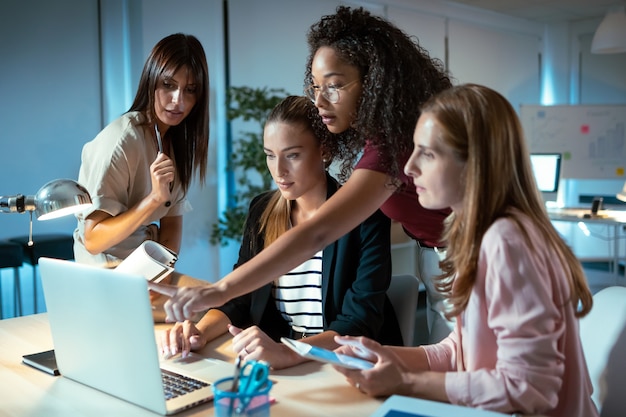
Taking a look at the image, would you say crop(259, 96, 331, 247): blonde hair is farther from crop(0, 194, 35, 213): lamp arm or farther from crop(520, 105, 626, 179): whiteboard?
crop(520, 105, 626, 179): whiteboard

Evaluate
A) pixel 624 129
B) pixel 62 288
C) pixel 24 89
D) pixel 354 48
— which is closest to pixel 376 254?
pixel 354 48

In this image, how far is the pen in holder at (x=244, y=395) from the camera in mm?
1016

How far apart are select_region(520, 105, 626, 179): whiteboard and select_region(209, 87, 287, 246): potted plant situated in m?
3.45

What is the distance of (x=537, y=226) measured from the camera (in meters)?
1.14

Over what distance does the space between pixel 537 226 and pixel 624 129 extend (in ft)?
22.7

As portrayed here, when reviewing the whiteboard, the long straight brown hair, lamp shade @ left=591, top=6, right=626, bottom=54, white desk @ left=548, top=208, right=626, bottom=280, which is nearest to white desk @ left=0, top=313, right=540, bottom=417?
the long straight brown hair

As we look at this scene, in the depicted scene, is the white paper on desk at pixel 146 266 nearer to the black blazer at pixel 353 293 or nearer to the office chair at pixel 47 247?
the black blazer at pixel 353 293

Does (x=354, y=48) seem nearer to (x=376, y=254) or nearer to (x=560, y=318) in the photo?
(x=376, y=254)

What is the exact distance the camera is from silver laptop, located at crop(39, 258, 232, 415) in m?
1.15

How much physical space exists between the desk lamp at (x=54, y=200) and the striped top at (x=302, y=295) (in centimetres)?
70

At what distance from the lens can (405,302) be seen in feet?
6.28

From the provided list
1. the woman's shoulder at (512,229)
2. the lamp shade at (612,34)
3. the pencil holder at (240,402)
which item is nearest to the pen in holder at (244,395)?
the pencil holder at (240,402)

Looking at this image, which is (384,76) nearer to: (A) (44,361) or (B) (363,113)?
(B) (363,113)

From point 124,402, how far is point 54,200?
18.3 inches
